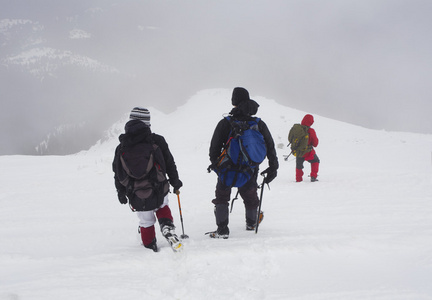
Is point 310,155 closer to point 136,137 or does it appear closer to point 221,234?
point 221,234

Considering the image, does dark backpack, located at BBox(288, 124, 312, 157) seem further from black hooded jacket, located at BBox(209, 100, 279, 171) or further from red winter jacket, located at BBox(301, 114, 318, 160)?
black hooded jacket, located at BBox(209, 100, 279, 171)

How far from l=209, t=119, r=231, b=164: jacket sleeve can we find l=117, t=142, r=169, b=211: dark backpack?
763 millimetres

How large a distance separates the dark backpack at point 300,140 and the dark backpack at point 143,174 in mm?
5346

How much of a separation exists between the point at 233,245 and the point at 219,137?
1478 millimetres

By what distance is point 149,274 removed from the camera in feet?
8.51

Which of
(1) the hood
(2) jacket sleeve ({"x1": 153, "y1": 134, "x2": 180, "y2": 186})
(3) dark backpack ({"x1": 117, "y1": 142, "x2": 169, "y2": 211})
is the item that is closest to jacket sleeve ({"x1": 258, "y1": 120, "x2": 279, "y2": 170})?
(1) the hood

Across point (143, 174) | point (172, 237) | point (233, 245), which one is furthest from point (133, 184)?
point (233, 245)

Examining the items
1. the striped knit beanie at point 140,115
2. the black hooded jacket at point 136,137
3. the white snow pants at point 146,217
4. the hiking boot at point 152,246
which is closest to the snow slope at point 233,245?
the hiking boot at point 152,246

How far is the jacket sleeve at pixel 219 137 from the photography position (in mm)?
3459

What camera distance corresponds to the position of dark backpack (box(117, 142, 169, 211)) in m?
2.99

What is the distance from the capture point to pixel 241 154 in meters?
3.42

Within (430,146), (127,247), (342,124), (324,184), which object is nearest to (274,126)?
(342,124)

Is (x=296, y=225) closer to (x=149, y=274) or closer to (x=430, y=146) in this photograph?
(x=149, y=274)

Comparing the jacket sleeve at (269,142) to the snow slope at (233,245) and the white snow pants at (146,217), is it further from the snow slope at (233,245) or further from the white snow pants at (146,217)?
the white snow pants at (146,217)
